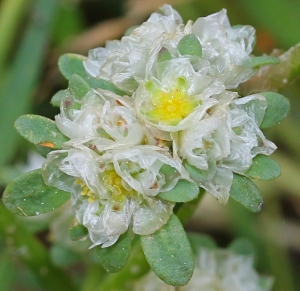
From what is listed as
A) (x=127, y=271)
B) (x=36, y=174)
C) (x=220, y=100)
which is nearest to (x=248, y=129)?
(x=220, y=100)

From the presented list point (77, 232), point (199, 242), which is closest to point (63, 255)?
point (199, 242)

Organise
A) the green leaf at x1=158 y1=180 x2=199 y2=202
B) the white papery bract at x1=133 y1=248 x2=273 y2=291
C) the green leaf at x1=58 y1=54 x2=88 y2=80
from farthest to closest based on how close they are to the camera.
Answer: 1. the white papery bract at x1=133 y1=248 x2=273 y2=291
2. the green leaf at x1=58 y1=54 x2=88 y2=80
3. the green leaf at x1=158 y1=180 x2=199 y2=202

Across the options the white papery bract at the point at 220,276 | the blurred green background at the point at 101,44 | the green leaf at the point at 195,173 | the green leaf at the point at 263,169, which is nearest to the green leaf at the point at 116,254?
the green leaf at the point at 195,173

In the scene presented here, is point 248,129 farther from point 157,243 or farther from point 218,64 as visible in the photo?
point 157,243

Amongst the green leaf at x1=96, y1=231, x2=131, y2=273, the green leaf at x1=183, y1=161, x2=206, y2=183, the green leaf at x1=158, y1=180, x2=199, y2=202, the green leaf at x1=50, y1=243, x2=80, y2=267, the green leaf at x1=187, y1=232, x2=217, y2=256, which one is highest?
the green leaf at x1=183, y1=161, x2=206, y2=183

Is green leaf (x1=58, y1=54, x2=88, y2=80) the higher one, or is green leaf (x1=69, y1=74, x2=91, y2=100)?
green leaf (x1=69, y1=74, x2=91, y2=100)

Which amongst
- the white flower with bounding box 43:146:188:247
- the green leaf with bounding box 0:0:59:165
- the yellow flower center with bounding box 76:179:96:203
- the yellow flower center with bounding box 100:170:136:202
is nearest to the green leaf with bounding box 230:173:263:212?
the white flower with bounding box 43:146:188:247

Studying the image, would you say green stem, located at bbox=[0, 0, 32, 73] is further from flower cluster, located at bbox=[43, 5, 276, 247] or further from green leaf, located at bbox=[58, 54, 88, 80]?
flower cluster, located at bbox=[43, 5, 276, 247]

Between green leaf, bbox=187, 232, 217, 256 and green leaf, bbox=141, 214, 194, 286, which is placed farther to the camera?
green leaf, bbox=187, 232, 217, 256
